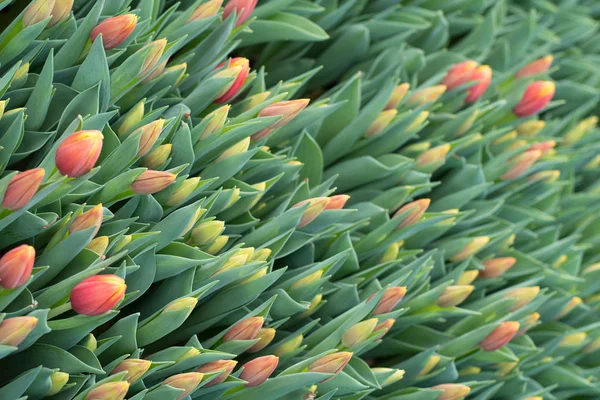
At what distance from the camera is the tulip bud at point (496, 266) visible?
43.6 inches

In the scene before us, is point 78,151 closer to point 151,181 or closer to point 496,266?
point 151,181

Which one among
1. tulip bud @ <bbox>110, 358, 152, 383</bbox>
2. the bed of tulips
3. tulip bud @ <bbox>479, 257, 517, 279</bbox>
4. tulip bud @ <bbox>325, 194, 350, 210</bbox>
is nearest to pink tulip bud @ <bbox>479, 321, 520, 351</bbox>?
the bed of tulips

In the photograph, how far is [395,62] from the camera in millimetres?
1201

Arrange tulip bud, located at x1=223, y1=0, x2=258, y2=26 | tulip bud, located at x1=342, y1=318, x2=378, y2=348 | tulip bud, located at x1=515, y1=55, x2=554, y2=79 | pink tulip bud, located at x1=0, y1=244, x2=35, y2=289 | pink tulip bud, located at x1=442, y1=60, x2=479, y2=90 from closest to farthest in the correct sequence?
pink tulip bud, located at x1=0, y1=244, x2=35, y2=289, tulip bud, located at x1=342, y1=318, x2=378, y2=348, tulip bud, located at x1=223, y1=0, x2=258, y2=26, pink tulip bud, located at x1=442, y1=60, x2=479, y2=90, tulip bud, located at x1=515, y1=55, x2=554, y2=79

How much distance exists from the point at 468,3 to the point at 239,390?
0.86 metres

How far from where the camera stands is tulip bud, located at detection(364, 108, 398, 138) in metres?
1.09

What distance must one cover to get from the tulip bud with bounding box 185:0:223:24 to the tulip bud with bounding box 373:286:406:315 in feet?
1.27

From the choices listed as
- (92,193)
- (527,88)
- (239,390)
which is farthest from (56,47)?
(527,88)

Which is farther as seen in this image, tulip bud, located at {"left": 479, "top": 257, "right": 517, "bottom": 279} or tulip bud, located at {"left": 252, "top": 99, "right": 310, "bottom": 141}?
tulip bud, located at {"left": 479, "top": 257, "right": 517, "bottom": 279}

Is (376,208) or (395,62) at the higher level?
(395,62)

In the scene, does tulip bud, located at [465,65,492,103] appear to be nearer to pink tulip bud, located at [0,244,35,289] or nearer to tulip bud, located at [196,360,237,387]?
tulip bud, located at [196,360,237,387]

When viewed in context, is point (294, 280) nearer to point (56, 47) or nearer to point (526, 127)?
point (56, 47)

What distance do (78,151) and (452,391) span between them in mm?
544

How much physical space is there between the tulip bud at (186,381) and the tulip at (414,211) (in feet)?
1.28
